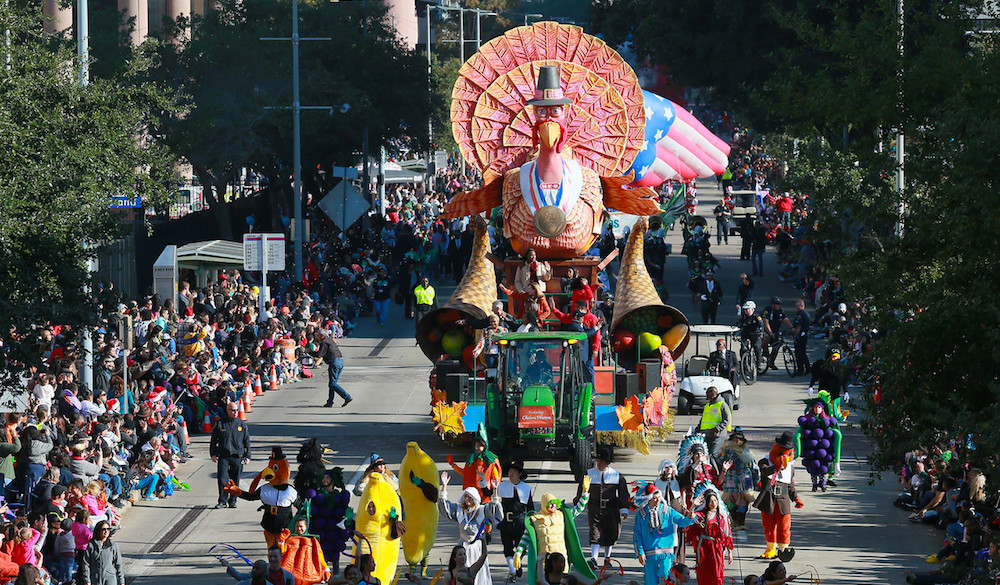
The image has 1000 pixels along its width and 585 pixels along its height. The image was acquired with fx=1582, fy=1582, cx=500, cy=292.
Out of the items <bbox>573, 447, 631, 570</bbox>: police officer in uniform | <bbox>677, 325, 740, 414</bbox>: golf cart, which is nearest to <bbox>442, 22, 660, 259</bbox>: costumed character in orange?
<bbox>677, 325, 740, 414</bbox>: golf cart

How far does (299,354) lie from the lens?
1244 inches

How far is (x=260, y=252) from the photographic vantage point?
32469mm

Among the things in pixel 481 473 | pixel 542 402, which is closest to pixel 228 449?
pixel 542 402

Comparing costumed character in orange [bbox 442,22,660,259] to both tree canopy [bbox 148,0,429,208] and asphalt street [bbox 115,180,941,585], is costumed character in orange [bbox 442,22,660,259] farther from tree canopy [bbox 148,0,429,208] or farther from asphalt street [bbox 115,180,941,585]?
tree canopy [bbox 148,0,429,208]

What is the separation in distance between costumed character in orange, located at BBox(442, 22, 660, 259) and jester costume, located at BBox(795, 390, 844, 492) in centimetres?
554

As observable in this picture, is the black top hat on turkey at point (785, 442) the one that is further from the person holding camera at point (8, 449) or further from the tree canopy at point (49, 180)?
the person holding camera at point (8, 449)

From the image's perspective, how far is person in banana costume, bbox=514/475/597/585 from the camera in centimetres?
1528

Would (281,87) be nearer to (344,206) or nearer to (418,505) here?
(344,206)

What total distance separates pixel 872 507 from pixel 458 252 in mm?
23174

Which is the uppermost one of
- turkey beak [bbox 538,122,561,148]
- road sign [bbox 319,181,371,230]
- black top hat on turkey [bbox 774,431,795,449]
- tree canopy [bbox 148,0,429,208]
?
tree canopy [bbox 148,0,429,208]

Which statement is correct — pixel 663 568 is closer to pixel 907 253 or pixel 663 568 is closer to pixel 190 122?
pixel 907 253

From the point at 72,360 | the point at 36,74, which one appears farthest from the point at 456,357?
the point at 36,74

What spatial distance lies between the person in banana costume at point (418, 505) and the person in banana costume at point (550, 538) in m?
1.21

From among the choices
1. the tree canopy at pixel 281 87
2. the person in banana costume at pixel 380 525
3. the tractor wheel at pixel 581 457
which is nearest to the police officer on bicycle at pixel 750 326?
the tractor wheel at pixel 581 457
